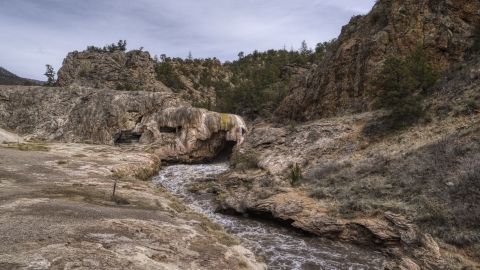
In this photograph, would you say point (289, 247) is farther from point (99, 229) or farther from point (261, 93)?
point (261, 93)

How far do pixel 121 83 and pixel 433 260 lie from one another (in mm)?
48547

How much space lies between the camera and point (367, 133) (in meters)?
21.2

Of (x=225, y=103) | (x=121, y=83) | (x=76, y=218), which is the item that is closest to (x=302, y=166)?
(x=76, y=218)

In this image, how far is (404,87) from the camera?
746 inches

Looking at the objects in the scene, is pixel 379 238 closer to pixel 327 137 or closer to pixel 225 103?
pixel 327 137

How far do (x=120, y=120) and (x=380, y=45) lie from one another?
28.0m

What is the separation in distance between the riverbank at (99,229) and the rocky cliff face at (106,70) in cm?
3370

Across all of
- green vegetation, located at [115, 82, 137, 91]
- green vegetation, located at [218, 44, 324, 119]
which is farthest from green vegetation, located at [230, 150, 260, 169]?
green vegetation, located at [115, 82, 137, 91]

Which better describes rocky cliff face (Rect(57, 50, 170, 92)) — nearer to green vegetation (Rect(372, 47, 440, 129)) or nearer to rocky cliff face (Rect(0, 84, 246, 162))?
rocky cliff face (Rect(0, 84, 246, 162))

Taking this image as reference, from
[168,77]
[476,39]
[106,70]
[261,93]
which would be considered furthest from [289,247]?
[168,77]

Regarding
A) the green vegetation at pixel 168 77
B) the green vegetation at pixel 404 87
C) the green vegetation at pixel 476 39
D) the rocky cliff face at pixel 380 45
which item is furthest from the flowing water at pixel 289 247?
Result: the green vegetation at pixel 168 77

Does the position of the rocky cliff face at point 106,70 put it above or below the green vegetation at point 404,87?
above

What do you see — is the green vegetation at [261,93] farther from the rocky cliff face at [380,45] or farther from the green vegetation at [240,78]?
the rocky cliff face at [380,45]

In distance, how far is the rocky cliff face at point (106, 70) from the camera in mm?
46688
